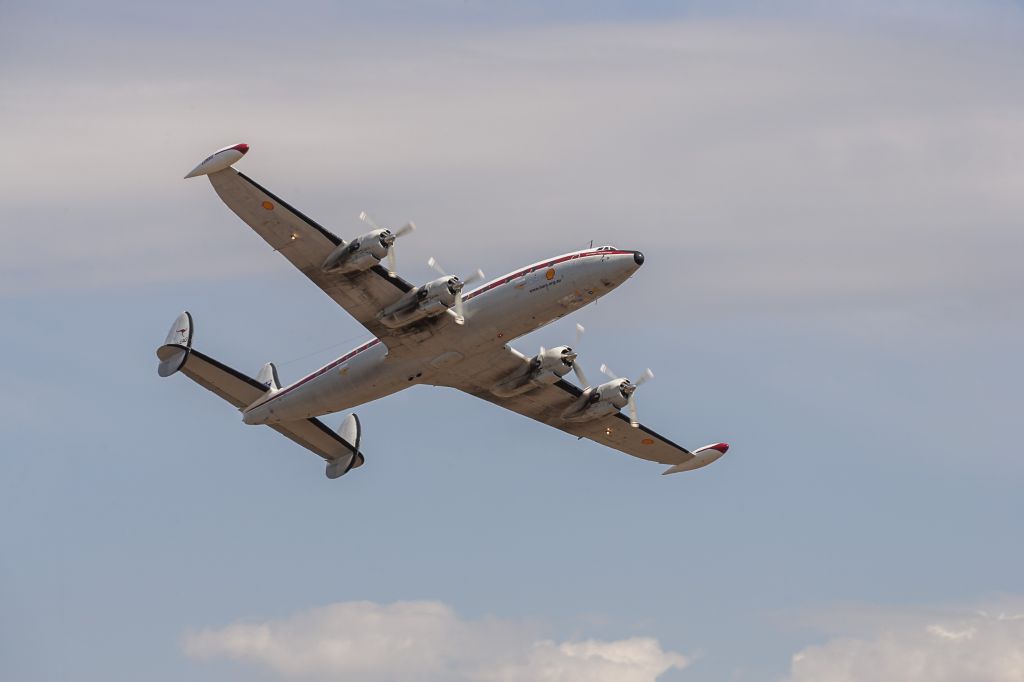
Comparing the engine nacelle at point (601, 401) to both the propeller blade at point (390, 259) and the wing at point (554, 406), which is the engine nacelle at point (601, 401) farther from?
the propeller blade at point (390, 259)

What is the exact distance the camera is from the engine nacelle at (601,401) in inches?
2372

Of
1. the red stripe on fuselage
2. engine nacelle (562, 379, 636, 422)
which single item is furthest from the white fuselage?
engine nacelle (562, 379, 636, 422)

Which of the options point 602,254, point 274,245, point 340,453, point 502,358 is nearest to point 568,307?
point 602,254

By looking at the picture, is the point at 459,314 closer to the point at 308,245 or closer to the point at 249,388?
the point at 308,245

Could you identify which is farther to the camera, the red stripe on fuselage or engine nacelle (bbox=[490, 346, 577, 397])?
engine nacelle (bbox=[490, 346, 577, 397])

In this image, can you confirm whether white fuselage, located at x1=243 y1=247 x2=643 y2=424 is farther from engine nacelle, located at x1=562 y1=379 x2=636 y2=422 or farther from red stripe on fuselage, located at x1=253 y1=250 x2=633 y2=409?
engine nacelle, located at x1=562 y1=379 x2=636 y2=422

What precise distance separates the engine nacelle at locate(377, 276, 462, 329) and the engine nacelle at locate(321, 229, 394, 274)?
2.39m

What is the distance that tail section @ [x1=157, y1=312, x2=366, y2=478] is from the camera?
57656 millimetres

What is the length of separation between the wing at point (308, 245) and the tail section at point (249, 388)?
740 centimetres

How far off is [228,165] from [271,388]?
44.4ft

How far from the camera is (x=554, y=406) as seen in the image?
204ft

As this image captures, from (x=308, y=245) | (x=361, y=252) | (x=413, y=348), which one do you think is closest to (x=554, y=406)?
(x=413, y=348)

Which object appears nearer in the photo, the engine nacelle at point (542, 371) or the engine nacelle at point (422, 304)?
the engine nacelle at point (422, 304)

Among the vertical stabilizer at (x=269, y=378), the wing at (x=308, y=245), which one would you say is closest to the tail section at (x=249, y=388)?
the vertical stabilizer at (x=269, y=378)
